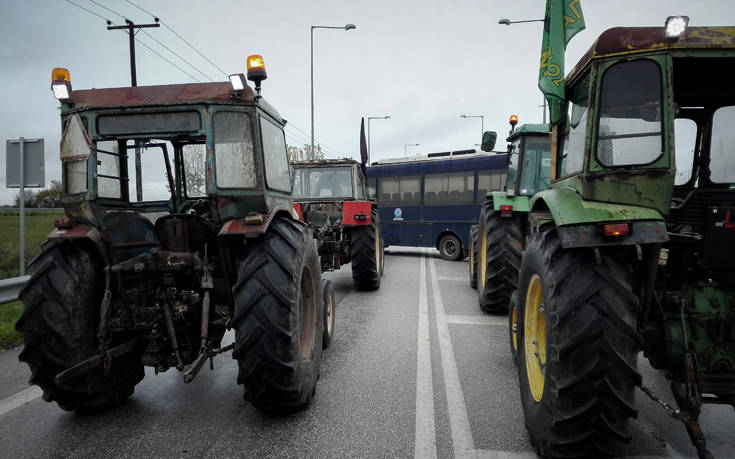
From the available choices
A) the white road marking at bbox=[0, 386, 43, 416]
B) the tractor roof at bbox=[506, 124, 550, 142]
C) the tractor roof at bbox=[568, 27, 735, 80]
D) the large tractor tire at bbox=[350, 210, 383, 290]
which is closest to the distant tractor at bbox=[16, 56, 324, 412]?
the white road marking at bbox=[0, 386, 43, 416]

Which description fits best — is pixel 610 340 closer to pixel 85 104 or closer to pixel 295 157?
pixel 85 104

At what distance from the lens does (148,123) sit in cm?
327

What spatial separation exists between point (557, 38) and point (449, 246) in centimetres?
1116

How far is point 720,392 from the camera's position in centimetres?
259

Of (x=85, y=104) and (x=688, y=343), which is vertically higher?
(x=85, y=104)

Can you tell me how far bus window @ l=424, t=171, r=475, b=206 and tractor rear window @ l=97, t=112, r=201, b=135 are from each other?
37.4ft

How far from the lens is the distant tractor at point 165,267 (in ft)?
10.2

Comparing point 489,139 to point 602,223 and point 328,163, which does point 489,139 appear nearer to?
point 328,163

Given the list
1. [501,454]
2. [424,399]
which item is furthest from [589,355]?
[424,399]

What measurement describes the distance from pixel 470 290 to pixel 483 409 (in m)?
5.19

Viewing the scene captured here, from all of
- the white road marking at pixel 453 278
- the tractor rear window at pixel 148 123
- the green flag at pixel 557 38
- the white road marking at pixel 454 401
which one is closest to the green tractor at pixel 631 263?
the green flag at pixel 557 38

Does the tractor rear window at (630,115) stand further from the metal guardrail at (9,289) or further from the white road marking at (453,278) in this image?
the white road marking at (453,278)

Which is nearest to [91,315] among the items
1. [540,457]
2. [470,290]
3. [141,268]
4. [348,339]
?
[141,268]

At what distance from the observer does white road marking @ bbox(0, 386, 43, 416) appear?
3.55 m
